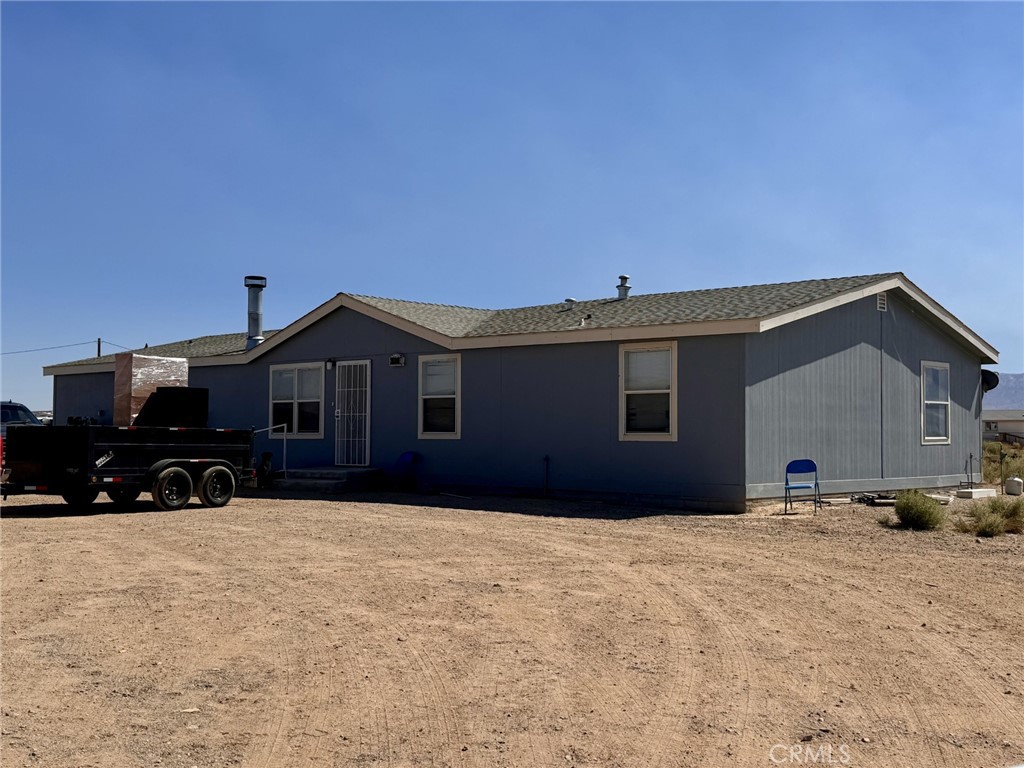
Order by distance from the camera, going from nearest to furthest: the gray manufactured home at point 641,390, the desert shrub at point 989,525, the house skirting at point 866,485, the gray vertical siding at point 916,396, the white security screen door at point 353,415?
the desert shrub at point 989,525
the house skirting at point 866,485
the gray manufactured home at point 641,390
the gray vertical siding at point 916,396
the white security screen door at point 353,415

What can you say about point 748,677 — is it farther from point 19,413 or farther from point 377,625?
point 19,413

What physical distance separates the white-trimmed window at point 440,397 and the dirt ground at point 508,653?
276 inches

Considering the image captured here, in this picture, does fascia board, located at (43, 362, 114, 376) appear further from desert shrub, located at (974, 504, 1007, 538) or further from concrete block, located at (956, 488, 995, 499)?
desert shrub, located at (974, 504, 1007, 538)

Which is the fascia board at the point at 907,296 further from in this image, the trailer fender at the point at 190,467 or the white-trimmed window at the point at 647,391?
the trailer fender at the point at 190,467

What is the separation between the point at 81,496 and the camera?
1430 centimetres

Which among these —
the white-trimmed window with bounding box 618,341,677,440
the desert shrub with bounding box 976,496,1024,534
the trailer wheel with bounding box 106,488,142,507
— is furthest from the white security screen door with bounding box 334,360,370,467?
the desert shrub with bounding box 976,496,1024,534

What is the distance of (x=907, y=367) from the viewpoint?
1784 cm

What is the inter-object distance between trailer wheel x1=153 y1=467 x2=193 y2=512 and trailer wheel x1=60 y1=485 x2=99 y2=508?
830 mm

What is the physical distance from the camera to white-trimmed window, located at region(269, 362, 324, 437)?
2038cm

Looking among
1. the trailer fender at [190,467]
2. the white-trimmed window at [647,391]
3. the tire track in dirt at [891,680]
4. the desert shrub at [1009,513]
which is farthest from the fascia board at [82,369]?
the tire track in dirt at [891,680]

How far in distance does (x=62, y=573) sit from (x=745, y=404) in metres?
9.20

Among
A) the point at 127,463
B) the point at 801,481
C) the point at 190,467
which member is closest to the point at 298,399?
the point at 190,467

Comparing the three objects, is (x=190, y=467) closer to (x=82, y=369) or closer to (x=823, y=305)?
(x=823, y=305)

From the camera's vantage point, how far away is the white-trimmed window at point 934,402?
Answer: 60.1ft
